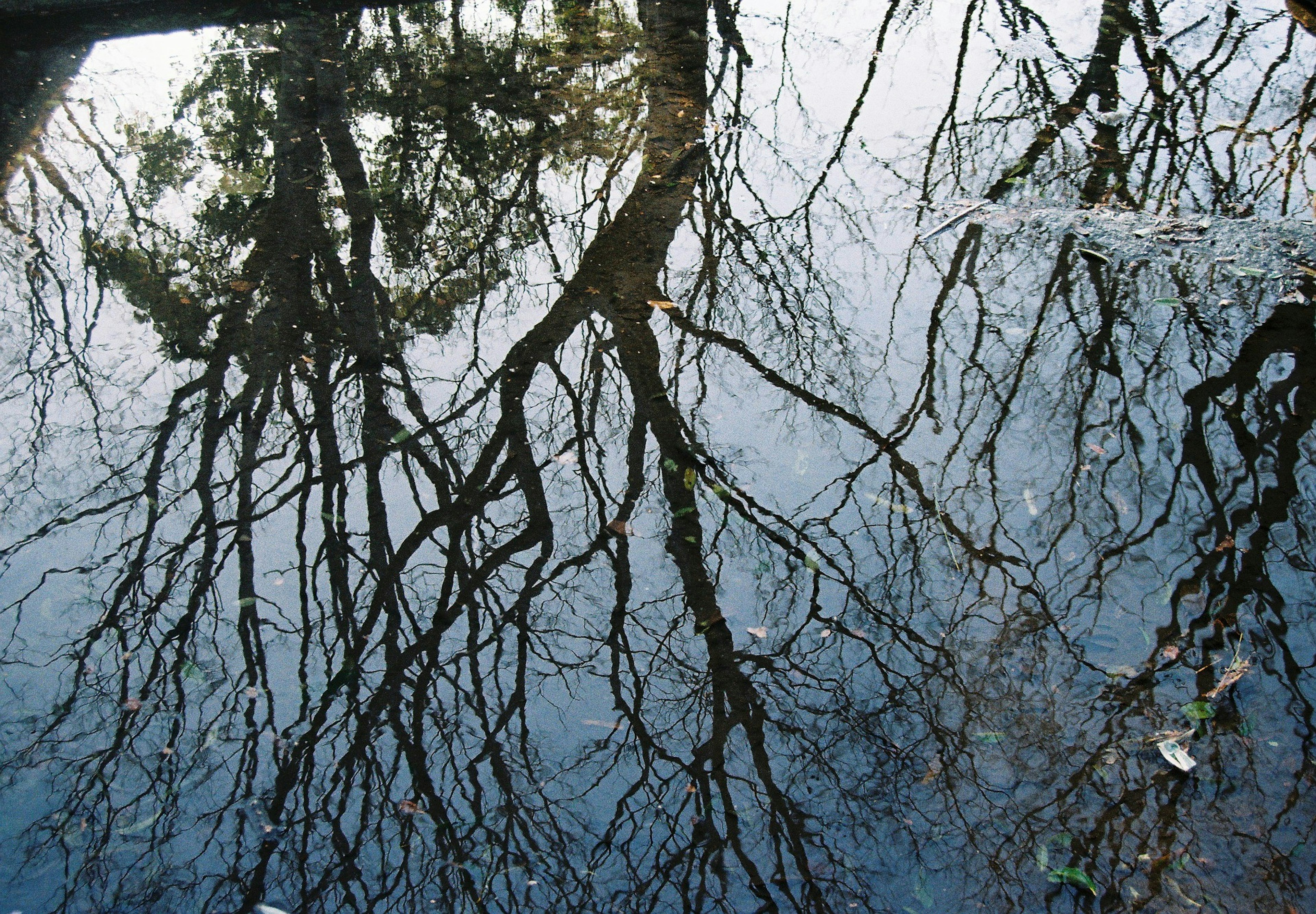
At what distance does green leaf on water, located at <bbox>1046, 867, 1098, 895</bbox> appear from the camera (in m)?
2.03

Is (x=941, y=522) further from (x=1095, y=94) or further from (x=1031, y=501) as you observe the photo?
(x=1095, y=94)

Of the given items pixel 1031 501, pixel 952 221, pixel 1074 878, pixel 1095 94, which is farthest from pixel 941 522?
pixel 1095 94

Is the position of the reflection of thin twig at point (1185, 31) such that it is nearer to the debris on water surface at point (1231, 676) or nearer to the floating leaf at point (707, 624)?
the debris on water surface at point (1231, 676)

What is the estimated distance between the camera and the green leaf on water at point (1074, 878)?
203 centimetres

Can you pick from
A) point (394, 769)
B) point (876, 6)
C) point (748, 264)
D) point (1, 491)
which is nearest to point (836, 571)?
point (394, 769)

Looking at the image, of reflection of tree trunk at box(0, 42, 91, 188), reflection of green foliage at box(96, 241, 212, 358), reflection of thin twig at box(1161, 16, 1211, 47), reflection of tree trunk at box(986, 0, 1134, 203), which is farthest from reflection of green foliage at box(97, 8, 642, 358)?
reflection of thin twig at box(1161, 16, 1211, 47)

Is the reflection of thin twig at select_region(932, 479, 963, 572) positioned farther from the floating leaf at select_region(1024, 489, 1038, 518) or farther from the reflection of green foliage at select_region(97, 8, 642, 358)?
the reflection of green foliage at select_region(97, 8, 642, 358)

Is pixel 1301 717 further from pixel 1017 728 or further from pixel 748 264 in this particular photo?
pixel 748 264

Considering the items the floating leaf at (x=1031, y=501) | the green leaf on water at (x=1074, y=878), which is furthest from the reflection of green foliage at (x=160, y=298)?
the green leaf on water at (x=1074, y=878)

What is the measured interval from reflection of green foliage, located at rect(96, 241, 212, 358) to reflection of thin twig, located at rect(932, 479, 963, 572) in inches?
123

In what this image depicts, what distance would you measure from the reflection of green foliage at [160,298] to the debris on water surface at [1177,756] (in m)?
3.89

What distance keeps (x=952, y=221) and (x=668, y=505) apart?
8.30ft

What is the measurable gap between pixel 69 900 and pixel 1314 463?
3.78 metres

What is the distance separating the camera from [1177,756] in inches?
89.7
